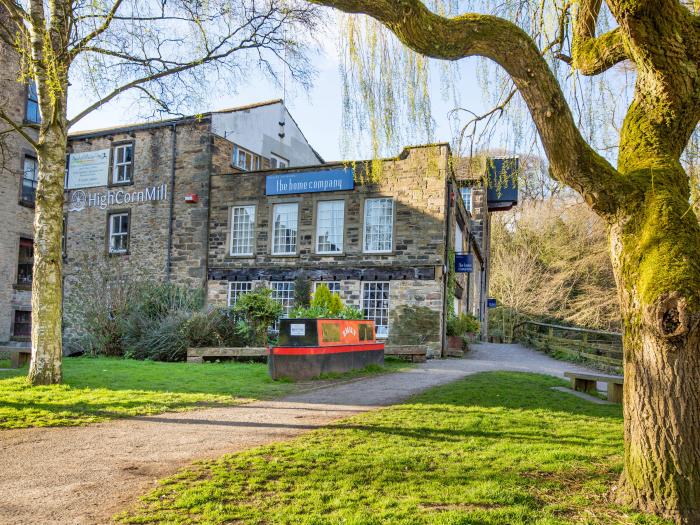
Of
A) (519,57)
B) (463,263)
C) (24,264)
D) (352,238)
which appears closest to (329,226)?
(352,238)

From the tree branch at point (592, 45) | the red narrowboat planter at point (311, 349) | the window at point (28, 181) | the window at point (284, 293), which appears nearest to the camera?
the tree branch at point (592, 45)

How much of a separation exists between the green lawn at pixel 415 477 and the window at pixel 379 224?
1276 centimetres

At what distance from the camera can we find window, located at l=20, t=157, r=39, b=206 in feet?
80.4

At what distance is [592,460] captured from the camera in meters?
5.71

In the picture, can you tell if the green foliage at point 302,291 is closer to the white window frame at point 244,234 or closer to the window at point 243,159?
the white window frame at point 244,234

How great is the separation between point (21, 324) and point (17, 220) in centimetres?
404

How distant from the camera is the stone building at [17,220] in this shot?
931 inches

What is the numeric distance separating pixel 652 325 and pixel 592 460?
6.35 ft

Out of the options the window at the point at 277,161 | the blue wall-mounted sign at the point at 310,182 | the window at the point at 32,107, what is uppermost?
the window at the point at 32,107

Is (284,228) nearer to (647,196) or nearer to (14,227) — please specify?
(14,227)

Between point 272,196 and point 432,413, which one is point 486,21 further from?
point 272,196

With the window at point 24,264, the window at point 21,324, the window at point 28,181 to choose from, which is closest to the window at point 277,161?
the window at point 28,181

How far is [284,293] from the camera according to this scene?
71.1ft

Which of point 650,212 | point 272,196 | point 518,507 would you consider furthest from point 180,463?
point 272,196
